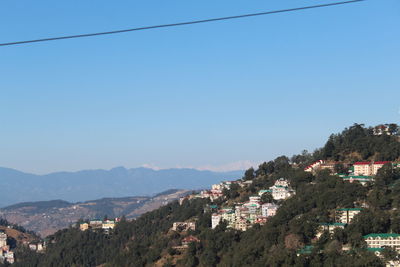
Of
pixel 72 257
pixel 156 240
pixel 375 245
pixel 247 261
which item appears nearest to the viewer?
pixel 375 245

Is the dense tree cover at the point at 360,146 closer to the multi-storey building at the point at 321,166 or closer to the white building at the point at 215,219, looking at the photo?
the multi-storey building at the point at 321,166

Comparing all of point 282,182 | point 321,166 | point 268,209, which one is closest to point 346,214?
point 268,209

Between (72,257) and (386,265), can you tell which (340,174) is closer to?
(386,265)

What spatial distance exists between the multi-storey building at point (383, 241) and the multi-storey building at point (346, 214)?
421cm

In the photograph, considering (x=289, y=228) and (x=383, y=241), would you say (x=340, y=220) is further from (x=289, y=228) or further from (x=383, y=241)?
(x=383, y=241)

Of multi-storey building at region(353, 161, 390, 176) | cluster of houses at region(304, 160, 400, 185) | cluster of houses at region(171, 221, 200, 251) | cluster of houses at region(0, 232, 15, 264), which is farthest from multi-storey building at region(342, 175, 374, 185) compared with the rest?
cluster of houses at region(0, 232, 15, 264)

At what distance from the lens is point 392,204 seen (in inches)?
1438

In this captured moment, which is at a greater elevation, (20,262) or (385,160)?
(385,160)

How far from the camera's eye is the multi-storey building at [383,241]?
31.8 m

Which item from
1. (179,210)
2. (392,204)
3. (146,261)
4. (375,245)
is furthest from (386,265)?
(179,210)

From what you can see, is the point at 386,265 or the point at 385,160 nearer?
the point at 386,265

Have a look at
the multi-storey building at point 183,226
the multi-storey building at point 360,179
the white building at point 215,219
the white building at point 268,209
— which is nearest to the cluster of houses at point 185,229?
the multi-storey building at point 183,226

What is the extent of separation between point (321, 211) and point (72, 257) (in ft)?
101

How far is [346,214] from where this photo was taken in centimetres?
3681
